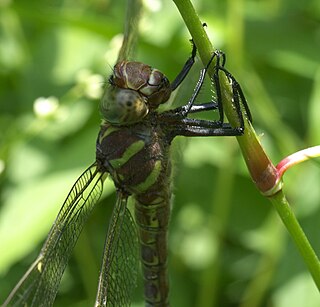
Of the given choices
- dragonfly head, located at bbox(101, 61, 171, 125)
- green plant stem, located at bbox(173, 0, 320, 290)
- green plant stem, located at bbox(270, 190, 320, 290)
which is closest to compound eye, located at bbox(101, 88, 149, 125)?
dragonfly head, located at bbox(101, 61, 171, 125)

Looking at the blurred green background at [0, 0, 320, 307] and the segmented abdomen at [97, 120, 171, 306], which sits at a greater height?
the blurred green background at [0, 0, 320, 307]

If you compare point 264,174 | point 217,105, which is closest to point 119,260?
point 217,105

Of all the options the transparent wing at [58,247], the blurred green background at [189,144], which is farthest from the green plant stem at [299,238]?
the blurred green background at [189,144]

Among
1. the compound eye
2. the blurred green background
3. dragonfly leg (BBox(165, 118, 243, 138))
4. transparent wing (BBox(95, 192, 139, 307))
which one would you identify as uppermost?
the blurred green background

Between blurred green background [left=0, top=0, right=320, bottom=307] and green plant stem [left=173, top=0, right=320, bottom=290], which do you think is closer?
green plant stem [left=173, top=0, right=320, bottom=290]

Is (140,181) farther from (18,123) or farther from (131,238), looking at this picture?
(18,123)

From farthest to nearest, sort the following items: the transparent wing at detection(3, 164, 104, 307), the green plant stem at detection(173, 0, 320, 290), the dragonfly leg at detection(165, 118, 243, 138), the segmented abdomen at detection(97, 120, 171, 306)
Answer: the transparent wing at detection(3, 164, 104, 307)
the segmented abdomen at detection(97, 120, 171, 306)
the dragonfly leg at detection(165, 118, 243, 138)
the green plant stem at detection(173, 0, 320, 290)

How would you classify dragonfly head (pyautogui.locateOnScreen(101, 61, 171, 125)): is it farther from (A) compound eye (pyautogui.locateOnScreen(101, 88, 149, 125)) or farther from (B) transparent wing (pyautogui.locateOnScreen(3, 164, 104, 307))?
(B) transparent wing (pyautogui.locateOnScreen(3, 164, 104, 307))
